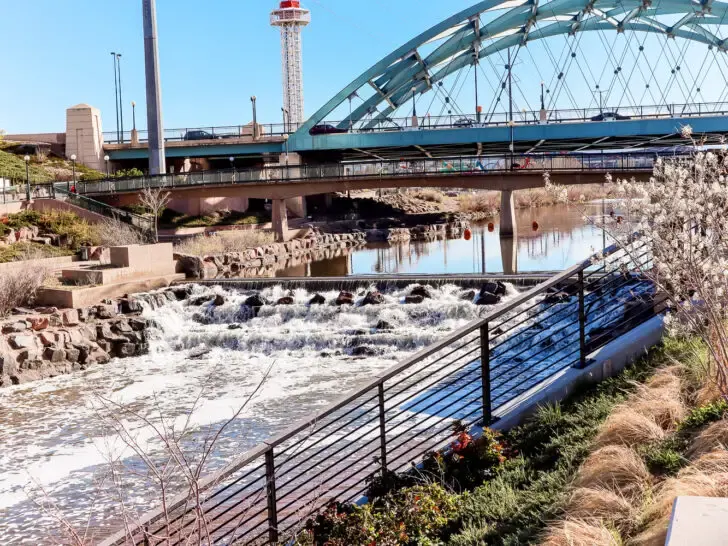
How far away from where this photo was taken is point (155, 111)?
54.2 metres

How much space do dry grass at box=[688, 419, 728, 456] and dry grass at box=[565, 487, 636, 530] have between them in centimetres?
81

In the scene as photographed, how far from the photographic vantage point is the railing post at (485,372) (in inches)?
305

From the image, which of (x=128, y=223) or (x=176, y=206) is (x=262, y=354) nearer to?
(x=128, y=223)

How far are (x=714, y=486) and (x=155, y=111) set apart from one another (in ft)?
174

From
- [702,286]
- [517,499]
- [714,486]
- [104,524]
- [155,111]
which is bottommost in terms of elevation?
[104,524]

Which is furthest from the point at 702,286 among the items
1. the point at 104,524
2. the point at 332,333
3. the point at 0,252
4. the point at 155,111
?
the point at 155,111

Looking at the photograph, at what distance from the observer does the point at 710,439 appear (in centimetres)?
595

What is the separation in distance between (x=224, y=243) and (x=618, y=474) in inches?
1415

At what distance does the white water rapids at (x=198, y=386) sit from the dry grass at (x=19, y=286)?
11.3 ft

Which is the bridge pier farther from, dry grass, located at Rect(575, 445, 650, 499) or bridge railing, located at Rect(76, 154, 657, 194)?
dry grass, located at Rect(575, 445, 650, 499)

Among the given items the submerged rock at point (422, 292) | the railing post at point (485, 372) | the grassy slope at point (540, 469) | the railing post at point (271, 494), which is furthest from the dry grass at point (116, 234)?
the railing post at point (271, 494)

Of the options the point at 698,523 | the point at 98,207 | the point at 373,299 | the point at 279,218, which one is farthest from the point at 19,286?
the point at 279,218

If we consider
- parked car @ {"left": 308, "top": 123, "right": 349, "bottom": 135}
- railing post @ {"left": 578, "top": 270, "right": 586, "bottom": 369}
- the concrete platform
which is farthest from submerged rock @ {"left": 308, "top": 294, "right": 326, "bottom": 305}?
parked car @ {"left": 308, "top": 123, "right": 349, "bottom": 135}

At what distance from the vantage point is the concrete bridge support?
1815 inches
